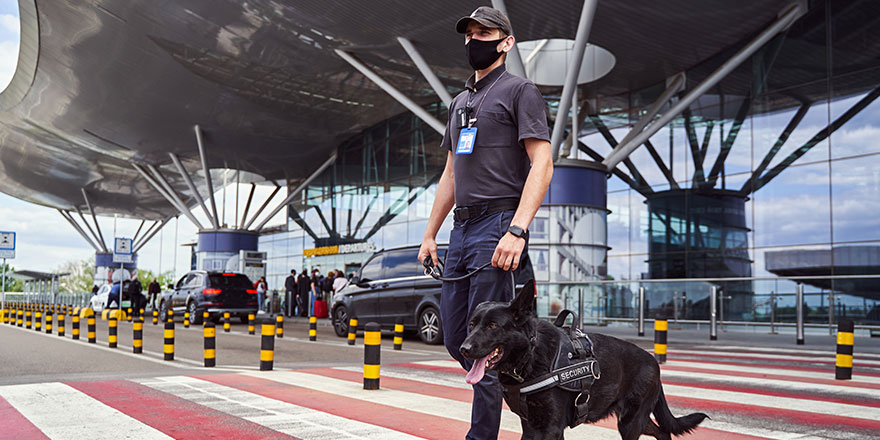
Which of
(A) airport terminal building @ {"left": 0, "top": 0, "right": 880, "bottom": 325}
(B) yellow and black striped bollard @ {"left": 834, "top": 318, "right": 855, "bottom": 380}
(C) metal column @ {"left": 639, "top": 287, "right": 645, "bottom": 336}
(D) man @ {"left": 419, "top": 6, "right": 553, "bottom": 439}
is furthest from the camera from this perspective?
(A) airport terminal building @ {"left": 0, "top": 0, "right": 880, "bottom": 325}

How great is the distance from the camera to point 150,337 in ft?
53.6

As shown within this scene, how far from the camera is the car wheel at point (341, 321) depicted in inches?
648

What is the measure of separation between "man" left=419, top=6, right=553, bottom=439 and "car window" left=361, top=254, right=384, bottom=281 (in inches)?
465

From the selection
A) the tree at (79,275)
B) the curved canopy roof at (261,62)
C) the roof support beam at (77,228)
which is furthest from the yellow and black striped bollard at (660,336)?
the tree at (79,275)

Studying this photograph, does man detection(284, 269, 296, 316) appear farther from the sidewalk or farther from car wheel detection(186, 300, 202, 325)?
the sidewalk

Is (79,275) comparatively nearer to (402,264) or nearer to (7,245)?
(7,245)

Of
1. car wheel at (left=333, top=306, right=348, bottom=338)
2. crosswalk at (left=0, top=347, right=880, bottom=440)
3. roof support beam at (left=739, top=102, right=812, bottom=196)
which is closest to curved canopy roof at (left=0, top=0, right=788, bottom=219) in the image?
roof support beam at (left=739, top=102, right=812, bottom=196)

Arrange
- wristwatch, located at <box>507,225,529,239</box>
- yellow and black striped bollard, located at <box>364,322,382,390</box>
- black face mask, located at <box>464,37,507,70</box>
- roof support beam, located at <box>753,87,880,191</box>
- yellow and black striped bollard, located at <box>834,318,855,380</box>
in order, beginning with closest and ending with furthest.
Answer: wristwatch, located at <box>507,225,529,239</box> → black face mask, located at <box>464,37,507,70</box> → yellow and black striped bollard, located at <box>364,322,382,390</box> → yellow and black striped bollard, located at <box>834,318,855,380</box> → roof support beam, located at <box>753,87,880,191</box>

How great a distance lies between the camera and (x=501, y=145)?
338 centimetres

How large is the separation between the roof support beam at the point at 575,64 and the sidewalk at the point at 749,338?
15.9 ft

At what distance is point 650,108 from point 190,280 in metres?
16.4

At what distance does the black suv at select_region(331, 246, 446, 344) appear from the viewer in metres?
13.9

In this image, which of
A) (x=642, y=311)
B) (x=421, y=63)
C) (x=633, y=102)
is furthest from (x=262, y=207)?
(x=642, y=311)

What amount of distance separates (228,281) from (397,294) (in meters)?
10.2
